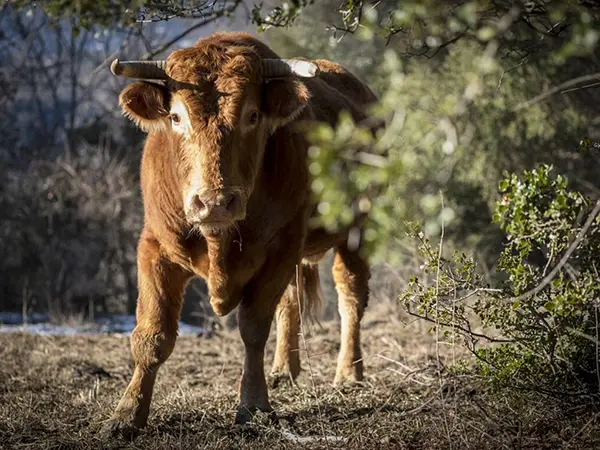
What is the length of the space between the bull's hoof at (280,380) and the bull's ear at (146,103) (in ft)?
8.03

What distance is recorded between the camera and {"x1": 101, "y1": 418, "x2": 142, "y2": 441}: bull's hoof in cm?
503

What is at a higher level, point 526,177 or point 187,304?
point 526,177

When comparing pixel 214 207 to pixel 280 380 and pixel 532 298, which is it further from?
pixel 280 380

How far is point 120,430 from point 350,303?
3.01m

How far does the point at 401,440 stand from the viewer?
177 inches

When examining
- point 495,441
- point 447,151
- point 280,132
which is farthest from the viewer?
point 280,132

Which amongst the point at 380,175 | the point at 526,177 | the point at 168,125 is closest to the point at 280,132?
the point at 168,125

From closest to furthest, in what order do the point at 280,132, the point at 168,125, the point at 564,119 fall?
the point at 168,125, the point at 280,132, the point at 564,119

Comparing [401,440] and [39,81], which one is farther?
[39,81]

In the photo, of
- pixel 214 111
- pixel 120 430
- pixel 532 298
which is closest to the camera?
pixel 532 298

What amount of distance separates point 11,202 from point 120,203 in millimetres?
3176

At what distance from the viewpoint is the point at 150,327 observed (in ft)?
17.9

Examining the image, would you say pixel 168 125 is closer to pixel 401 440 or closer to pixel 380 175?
pixel 401 440

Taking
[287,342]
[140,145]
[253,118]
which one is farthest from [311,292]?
[140,145]
